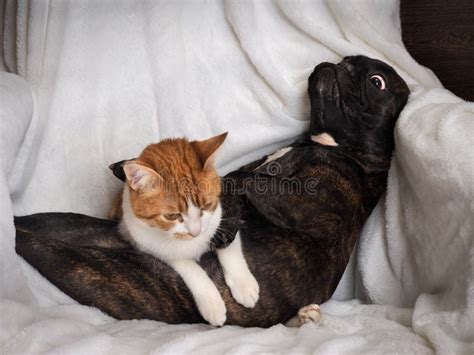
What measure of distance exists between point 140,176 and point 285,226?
0.49 metres

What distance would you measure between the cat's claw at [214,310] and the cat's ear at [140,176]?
1.06 feet

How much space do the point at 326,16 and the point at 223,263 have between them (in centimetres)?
90

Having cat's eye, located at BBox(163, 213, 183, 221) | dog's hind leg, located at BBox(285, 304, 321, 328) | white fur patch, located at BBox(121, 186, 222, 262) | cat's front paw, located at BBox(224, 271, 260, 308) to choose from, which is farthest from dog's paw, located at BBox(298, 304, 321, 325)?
cat's eye, located at BBox(163, 213, 183, 221)

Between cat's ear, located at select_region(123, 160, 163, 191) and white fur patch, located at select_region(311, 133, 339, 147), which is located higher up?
cat's ear, located at select_region(123, 160, 163, 191)

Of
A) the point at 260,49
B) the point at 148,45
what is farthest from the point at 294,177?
the point at 148,45

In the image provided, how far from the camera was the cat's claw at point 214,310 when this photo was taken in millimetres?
1255

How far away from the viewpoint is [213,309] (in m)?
1.25

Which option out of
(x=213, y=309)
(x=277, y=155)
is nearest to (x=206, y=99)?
(x=277, y=155)

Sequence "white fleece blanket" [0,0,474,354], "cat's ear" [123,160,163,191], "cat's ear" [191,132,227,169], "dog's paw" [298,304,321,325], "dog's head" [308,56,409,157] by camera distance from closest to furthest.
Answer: "cat's ear" [123,160,163,191] → "cat's ear" [191,132,227,169] → "dog's paw" [298,304,321,325] → "white fleece blanket" [0,0,474,354] → "dog's head" [308,56,409,157]

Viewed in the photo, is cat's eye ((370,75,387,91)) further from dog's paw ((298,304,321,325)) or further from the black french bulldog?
dog's paw ((298,304,321,325))

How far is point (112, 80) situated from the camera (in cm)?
167

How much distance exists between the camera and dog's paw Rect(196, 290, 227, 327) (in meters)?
1.25

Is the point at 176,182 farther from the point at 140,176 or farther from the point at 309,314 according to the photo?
the point at 309,314

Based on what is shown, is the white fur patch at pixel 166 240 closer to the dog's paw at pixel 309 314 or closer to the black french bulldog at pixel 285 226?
the black french bulldog at pixel 285 226
